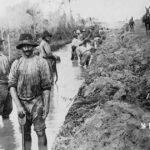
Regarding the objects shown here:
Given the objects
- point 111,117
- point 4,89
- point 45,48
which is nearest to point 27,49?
point 111,117

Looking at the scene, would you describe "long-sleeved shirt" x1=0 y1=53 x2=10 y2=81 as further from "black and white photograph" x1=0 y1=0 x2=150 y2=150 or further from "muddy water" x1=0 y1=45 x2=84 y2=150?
"muddy water" x1=0 y1=45 x2=84 y2=150

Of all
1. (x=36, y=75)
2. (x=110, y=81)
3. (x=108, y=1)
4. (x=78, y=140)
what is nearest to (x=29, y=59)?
(x=36, y=75)

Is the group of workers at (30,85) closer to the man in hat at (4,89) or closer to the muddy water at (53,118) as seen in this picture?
the muddy water at (53,118)

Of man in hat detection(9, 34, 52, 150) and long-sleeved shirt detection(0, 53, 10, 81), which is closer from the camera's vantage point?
man in hat detection(9, 34, 52, 150)

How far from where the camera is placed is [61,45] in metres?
29.6

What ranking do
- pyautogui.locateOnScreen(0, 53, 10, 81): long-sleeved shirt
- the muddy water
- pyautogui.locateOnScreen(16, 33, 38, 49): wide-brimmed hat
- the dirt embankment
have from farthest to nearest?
pyautogui.locateOnScreen(0, 53, 10, 81): long-sleeved shirt, the muddy water, the dirt embankment, pyautogui.locateOnScreen(16, 33, 38, 49): wide-brimmed hat

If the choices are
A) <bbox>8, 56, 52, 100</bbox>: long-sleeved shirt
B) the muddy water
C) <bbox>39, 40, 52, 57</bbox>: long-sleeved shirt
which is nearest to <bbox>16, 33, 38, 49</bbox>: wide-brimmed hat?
<bbox>8, 56, 52, 100</bbox>: long-sleeved shirt

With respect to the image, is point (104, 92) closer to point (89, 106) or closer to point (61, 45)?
point (89, 106)

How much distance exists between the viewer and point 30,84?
5344 mm

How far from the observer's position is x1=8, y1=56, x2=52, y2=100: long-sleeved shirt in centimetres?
534

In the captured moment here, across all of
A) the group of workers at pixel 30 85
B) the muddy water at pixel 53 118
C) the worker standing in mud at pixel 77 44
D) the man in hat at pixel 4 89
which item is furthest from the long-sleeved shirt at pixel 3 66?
the worker standing in mud at pixel 77 44

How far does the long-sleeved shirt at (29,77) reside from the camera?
534 centimetres

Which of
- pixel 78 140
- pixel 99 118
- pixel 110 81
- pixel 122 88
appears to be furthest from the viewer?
pixel 110 81

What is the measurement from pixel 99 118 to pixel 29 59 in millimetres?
1507
